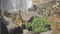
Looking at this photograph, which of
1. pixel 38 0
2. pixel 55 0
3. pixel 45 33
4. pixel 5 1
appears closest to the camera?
pixel 45 33

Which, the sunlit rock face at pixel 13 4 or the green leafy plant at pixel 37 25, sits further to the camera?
the sunlit rock face at pixel 13 4

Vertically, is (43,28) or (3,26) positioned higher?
(43,28)

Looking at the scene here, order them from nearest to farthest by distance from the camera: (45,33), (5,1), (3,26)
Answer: (45,33) < (3,26) < (5,1)

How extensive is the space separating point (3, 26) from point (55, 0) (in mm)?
5667

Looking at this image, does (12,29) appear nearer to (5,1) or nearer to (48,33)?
(48,33)

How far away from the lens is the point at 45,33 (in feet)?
22.6

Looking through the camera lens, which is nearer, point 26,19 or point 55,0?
point 26,19

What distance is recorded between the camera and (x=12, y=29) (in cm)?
855

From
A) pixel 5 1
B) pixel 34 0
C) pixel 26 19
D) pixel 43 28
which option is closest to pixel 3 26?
pixel 26 19

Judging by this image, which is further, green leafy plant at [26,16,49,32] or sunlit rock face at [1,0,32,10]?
sunlit rock face at [1,0,32,10]

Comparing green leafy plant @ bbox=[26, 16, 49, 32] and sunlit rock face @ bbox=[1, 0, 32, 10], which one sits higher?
green leafy plant @ bbox=[26, 16, 49, 32]

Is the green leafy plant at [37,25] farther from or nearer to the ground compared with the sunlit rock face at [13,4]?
farther from the ground

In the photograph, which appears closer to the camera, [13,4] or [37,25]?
[37,25]

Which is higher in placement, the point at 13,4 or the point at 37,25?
the point at 37,25
